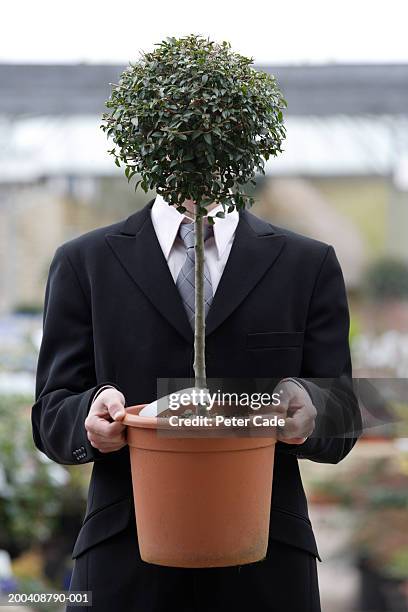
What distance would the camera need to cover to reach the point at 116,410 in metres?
1.22

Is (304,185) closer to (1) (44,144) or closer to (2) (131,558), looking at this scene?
(1) (44,144)

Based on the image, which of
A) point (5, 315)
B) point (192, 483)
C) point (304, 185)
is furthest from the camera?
point (304, 185)

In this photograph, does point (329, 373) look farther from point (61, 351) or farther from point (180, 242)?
point (61, 351)

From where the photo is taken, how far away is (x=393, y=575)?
11.2ft

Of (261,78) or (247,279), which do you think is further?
(247,279)

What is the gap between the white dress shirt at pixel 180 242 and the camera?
147 cm

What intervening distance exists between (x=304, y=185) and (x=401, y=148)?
144cm

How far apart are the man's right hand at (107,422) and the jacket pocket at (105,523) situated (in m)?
0.17

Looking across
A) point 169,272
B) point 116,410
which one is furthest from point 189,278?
point 116,410

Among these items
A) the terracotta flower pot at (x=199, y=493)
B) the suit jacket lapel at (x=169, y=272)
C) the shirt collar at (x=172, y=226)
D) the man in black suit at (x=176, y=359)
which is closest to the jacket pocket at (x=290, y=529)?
the man in black suit at (x=176, y=359)

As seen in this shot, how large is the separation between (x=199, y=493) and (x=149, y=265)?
40cm

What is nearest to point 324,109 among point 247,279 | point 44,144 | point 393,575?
point 393,575

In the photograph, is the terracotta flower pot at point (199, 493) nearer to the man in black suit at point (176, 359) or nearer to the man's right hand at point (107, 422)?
the man's right hand at point (107, 422)

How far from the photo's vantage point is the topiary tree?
1.18 metres
